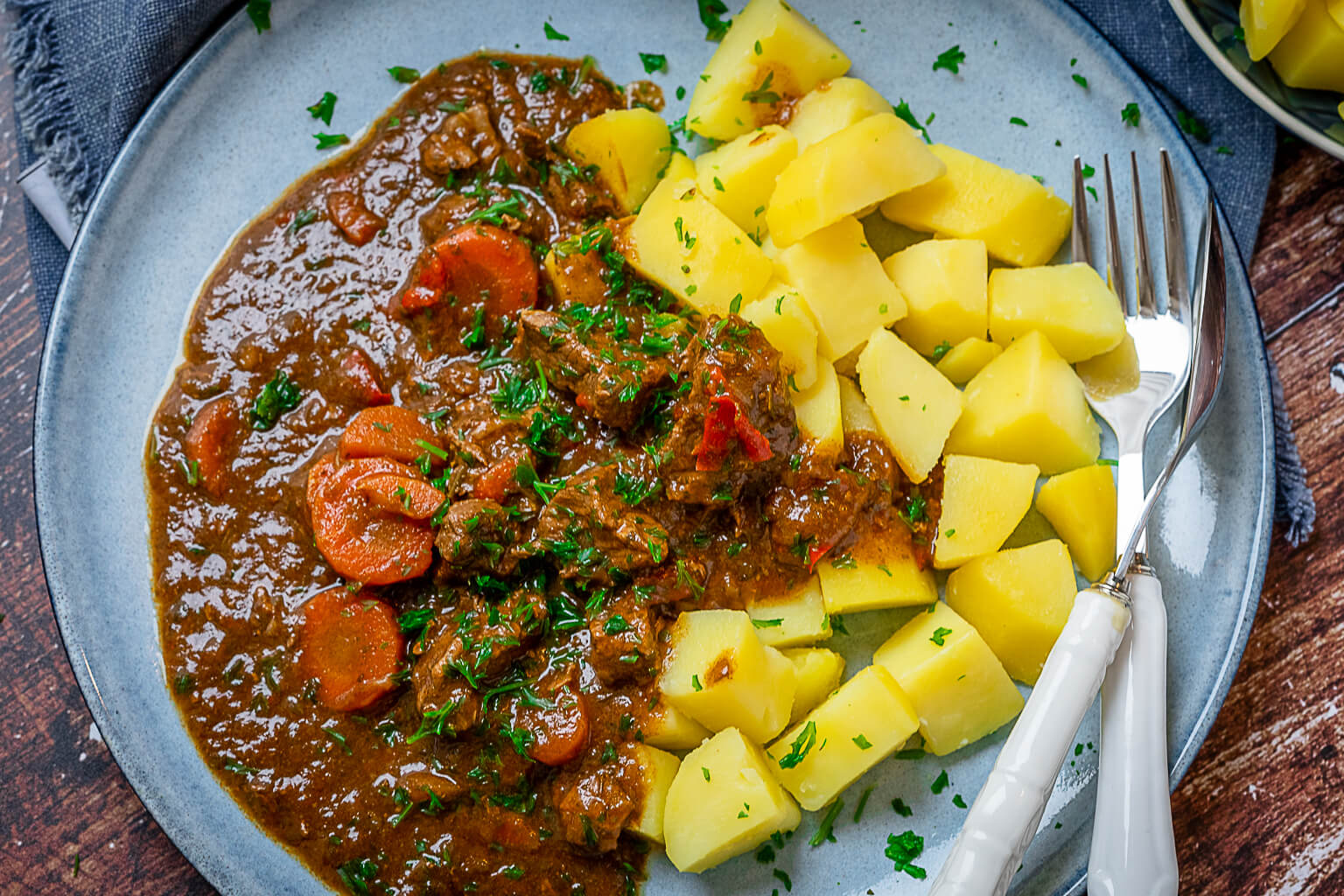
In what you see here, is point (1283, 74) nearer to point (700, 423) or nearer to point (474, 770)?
point (700, 423)

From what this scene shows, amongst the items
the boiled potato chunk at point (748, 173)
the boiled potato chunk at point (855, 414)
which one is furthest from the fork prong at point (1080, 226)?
the boiled potato chunk at point (748, 173)

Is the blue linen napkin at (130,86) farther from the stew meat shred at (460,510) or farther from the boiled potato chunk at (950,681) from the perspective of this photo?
the boiled potato chunk at (950,681)

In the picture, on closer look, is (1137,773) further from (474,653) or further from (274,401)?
(274,401)

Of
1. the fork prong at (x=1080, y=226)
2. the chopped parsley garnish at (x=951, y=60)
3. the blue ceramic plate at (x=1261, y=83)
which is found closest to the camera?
the blue ceramic plate at (x=1261, y=83)

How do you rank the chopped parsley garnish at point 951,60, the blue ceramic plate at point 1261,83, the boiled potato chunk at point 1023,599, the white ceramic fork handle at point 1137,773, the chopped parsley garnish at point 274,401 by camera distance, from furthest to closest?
the chopped parsley garnish at point 951,60 < the chopped parsley garnish at point 274,401 < the blue ceramic plate at point 1261,83 < the boiled potato chunk at point 1023,599 < the white ceramic fork handle at point 1137,773

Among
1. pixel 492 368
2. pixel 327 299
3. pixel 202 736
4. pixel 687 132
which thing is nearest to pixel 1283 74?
pixel 687 132

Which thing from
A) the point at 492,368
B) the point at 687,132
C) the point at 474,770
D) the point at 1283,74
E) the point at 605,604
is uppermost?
the point at 687,132
